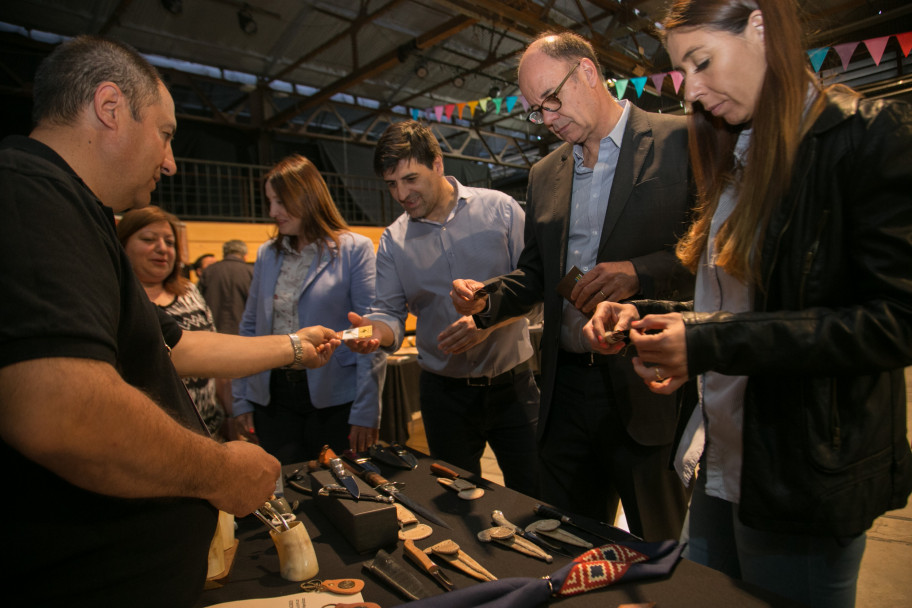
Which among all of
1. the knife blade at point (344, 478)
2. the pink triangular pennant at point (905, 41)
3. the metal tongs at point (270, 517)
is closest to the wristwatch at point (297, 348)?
the knife blade at point (344, 478)

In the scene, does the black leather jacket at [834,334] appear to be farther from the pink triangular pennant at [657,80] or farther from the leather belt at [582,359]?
the pink triangular pennant at [657,80]

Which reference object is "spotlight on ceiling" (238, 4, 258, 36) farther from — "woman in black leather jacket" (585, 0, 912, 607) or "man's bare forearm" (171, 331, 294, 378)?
"woman in black leather jacket" (585, 0, 912, 607)

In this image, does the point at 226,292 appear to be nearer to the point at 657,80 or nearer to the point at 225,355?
the point at 225,355

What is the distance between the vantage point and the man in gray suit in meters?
1.51

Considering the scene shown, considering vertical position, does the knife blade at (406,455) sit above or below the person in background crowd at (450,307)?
below

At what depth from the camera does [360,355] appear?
7.50 ft

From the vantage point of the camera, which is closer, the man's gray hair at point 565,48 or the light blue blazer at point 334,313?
the man's gray hair at point 565,48

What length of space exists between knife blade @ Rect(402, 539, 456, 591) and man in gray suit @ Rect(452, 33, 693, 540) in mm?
678

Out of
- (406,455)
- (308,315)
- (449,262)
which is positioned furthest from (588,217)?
(308,315)

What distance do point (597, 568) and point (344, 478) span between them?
2.31 ft

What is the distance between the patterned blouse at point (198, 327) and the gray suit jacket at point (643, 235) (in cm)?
157

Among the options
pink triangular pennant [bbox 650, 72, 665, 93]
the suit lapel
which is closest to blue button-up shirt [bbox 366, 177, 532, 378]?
the suit lapel

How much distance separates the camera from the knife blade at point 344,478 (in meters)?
1.30

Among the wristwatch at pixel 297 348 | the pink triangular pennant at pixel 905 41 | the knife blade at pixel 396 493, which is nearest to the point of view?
the knife blade at pixel 396 493
